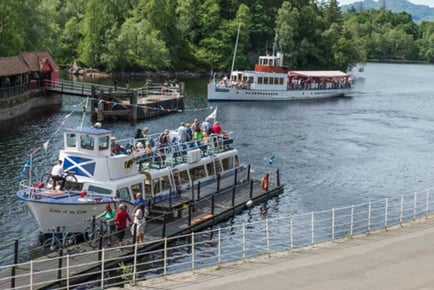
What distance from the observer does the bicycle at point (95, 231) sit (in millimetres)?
30625

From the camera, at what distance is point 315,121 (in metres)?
85.7

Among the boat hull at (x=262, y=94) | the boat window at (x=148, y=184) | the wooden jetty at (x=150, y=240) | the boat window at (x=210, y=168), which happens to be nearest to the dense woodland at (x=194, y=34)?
the boat hull at (x=262, y=94)

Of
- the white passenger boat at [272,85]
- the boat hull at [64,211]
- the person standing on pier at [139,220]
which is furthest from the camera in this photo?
the white passenger boat at [272,85]

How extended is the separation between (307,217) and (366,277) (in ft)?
63.7

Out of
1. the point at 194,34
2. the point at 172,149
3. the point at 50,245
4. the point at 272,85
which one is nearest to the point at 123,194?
the point at 50,245

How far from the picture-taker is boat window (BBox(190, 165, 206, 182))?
41.8m

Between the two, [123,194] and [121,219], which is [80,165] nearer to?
[123,194]

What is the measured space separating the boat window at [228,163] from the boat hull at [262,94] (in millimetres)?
54874

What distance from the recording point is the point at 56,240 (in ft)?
106

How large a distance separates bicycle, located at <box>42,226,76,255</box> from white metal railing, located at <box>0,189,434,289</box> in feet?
9.60

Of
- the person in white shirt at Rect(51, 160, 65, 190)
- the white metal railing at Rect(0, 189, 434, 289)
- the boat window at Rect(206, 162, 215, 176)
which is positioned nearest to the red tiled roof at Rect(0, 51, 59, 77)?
the boat window at Rect(206, 162, 215, 176)

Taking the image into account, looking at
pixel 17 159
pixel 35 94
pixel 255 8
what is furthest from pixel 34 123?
pixel 255 8

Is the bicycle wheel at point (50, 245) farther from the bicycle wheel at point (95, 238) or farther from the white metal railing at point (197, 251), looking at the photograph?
the white metal railing at point (197, 251)

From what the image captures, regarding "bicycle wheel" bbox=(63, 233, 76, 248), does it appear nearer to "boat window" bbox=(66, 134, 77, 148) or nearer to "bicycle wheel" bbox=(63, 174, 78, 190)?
"bicycle wheel" bbox=(63, 174, 78, 190)
